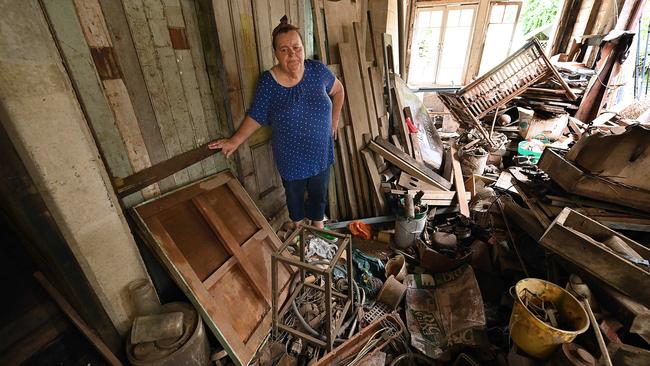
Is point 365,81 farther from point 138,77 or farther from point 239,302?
point 239,302

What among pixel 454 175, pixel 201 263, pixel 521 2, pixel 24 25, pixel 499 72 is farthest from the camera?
pixel 521 2

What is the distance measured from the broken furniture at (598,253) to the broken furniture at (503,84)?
393 centimetres

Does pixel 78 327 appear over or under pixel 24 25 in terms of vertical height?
under

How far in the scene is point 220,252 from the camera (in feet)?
7.39

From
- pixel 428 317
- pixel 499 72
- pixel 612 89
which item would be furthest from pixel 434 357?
pixel 612 89

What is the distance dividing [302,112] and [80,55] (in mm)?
1398

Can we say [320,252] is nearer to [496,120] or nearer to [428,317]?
[428,317]

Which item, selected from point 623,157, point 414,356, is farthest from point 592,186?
point 414,356

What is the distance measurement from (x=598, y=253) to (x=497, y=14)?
9.13m

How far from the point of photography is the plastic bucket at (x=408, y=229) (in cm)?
329

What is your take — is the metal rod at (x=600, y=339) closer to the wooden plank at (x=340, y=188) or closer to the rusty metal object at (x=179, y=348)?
the rusty metal object at (x=179, y=348)

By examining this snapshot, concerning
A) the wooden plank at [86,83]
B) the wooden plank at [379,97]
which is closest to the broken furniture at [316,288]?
the wooden plank at [86,83]

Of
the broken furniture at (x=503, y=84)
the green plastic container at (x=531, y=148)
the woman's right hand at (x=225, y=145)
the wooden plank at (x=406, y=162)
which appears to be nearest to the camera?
the woman's right hand at (x=225, y=145)

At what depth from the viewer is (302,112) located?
2342 mm
